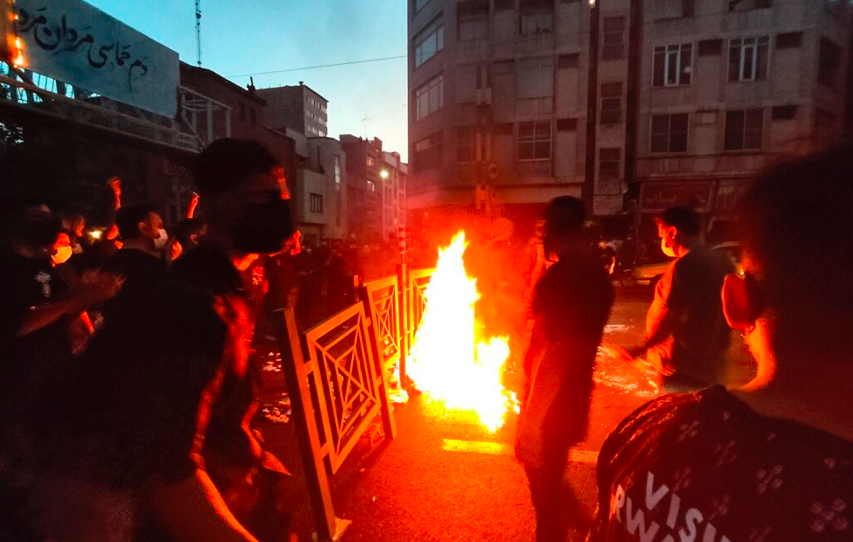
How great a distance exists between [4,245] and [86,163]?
64.3 ft

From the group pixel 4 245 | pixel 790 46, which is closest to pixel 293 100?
pixel 790 46

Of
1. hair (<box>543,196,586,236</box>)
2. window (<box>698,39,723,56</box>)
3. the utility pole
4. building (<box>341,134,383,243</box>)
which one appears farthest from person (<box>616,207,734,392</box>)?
building (<box>341,134,383,243</box>)

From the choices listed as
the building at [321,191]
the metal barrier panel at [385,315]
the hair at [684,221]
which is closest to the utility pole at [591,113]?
the building at [321,191]

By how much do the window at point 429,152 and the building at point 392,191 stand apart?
44.1 m

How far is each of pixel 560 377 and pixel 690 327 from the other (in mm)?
1185

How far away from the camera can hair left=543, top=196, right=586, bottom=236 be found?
3.13 meters

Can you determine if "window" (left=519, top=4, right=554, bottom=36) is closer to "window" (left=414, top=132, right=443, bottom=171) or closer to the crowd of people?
"window" (left=414, top=132, right=443, bottom=171)

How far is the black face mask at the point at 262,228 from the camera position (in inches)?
64.6

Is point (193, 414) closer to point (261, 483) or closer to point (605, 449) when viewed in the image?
point (261, 483)

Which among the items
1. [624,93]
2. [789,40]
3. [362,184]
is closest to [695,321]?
[624,93]

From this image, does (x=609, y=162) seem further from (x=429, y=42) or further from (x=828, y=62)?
(x=429, y=42)

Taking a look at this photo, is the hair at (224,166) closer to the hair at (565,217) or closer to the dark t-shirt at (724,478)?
the dark t-shirt at (724,478)

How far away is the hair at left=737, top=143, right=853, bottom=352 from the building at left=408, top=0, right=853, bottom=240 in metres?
23.4

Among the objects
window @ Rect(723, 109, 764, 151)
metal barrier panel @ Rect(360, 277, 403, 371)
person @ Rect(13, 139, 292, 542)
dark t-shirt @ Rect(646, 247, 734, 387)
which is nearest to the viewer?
person @ Rect(13, 139, 292, 542)
